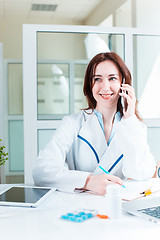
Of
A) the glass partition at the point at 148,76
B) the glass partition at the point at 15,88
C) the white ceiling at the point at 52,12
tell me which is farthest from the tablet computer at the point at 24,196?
the white ceiling at the point at 52,12

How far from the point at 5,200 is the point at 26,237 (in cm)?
35

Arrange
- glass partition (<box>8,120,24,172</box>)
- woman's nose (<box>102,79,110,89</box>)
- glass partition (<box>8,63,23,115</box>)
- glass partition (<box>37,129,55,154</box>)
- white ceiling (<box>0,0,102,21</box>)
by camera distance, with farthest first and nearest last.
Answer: white ceiling (<box>0,0,102,21</box>)
glass partition (<box>8,63,23,115</box>)
glass partition (<box>8,120,24,172</box>)
glass partition (<box>37,129,55,154</box>)
woman's nose (<box>102,79,110,89</box>)

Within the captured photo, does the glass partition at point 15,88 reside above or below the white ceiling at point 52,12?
below

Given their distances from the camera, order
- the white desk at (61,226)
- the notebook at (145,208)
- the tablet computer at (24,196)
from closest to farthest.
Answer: the white desk at (61,226) → the notebook at (145,208) → the tablet computer at (24,196)

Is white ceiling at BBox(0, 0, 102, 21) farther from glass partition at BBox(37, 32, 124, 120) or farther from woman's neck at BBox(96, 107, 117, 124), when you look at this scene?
woman's neck at BBox(96, 107, 117, 124)

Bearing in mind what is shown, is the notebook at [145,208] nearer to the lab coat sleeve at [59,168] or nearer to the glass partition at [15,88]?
the lab coat sleeve at [59,168]

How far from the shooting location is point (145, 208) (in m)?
1.01

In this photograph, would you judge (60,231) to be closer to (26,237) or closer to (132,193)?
(26,237)

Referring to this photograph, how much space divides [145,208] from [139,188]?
12.4 inches

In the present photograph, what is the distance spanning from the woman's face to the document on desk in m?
0.42

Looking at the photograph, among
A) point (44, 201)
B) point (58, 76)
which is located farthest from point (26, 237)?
point (58, 76)

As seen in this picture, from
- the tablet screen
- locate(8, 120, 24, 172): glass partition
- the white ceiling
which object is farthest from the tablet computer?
the white ceiling

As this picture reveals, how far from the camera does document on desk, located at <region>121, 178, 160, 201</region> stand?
47.4 inches

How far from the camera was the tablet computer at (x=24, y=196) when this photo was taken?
43.4 inches
